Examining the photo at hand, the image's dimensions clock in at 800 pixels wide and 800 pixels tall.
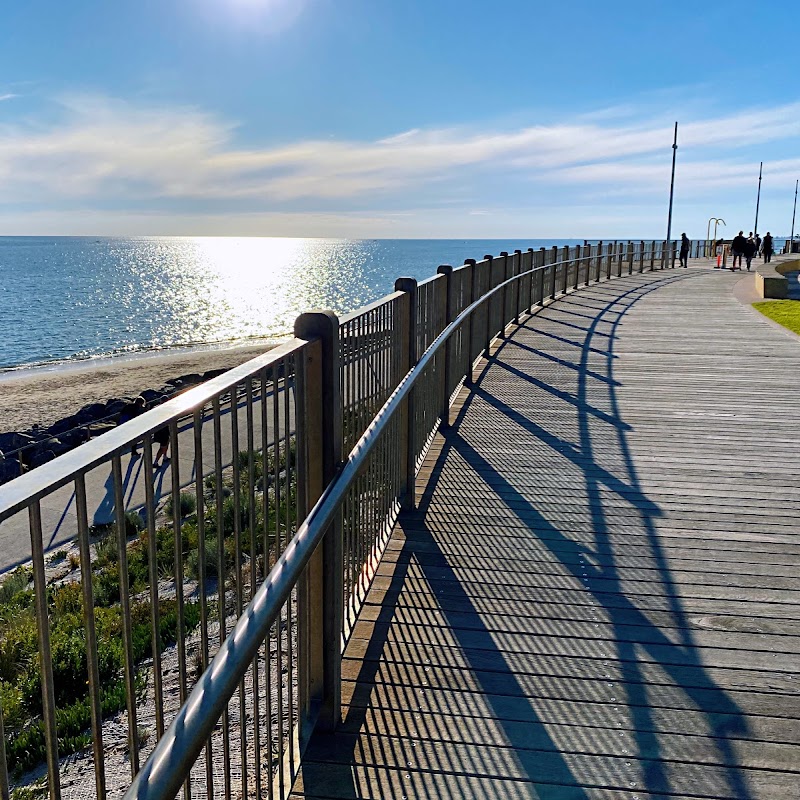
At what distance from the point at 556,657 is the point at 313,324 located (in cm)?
198

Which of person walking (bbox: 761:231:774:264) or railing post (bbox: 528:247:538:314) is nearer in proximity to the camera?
railing post (bbox: 528:247:538:314)

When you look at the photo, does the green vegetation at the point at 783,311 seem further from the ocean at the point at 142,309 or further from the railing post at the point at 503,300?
the ocean at the point at 142,309

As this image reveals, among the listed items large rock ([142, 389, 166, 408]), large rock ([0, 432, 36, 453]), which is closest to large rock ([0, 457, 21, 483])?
large rock ([0, 432, 36, 453])

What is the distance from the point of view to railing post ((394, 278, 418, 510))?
5391mm

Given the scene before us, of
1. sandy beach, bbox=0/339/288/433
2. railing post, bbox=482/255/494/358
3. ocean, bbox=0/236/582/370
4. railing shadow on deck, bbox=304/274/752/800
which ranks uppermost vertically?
railing post, bbox=482/255/494/358

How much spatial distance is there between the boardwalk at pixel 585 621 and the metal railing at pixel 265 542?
0.87ft

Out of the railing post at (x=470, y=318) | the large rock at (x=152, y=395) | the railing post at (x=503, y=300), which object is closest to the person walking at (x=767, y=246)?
the large rock at (x=152, y=395)

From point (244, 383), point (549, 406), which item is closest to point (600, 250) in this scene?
point (549, 406)

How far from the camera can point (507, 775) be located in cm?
304

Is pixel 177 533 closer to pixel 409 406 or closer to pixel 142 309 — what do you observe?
pixel 409 406

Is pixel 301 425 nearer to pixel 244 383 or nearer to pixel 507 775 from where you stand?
pixel 244 383

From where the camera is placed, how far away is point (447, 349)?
25.4 feet

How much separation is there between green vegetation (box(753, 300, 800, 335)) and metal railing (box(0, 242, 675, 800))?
1199 centimetres

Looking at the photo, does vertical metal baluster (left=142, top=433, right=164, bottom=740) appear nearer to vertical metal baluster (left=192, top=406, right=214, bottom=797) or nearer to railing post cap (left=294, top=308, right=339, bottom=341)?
vertical metal baluster (left=192, top=406, right=214, bottom=797)
